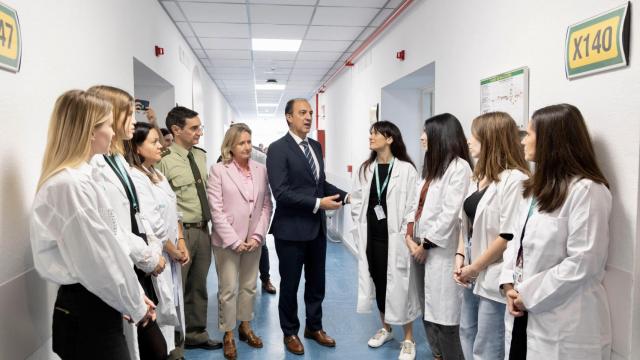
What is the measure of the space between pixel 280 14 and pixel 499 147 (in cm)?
286

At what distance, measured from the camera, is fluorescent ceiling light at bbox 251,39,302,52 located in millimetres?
5422

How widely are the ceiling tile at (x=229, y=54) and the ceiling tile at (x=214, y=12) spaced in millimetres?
1447

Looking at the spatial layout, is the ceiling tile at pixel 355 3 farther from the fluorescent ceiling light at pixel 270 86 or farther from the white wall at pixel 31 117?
the fluorescent ceiling light at pixel 270 86

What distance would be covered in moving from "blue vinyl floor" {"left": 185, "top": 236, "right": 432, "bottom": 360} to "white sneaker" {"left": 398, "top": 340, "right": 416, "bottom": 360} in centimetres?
7

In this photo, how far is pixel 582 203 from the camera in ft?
5.12

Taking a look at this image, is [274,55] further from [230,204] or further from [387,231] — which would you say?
[387,231]

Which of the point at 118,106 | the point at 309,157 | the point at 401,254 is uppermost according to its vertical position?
the point at 118,106

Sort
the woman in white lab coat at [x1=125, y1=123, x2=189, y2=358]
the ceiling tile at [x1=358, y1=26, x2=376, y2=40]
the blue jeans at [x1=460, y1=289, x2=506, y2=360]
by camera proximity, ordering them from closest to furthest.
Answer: the blue jeans at [x1=460, y1=289, x2=506, y2=360] → the woman in white lab coat at [x1=125, y1=123, x2=189, y2=358] → the ceiling tile at [x1=358, y1=26, x2=376, y2=40]

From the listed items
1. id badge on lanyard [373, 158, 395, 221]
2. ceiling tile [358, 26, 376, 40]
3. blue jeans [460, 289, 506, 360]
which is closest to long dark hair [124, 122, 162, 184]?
id badge on lanyard [373, 158, 395, 221]

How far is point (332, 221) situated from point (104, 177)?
5.38 meters

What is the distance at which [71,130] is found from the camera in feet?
4.83

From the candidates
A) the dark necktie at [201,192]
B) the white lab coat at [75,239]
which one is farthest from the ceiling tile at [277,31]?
the white lab coat at [75,239]

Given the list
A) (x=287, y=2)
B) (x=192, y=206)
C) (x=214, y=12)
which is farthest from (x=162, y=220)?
(x=214, y=12)

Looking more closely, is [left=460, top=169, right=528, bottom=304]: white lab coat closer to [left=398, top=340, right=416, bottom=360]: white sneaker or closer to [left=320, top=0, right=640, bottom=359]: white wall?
[left=320, top=0, right=640, bottom=359]: white wall
